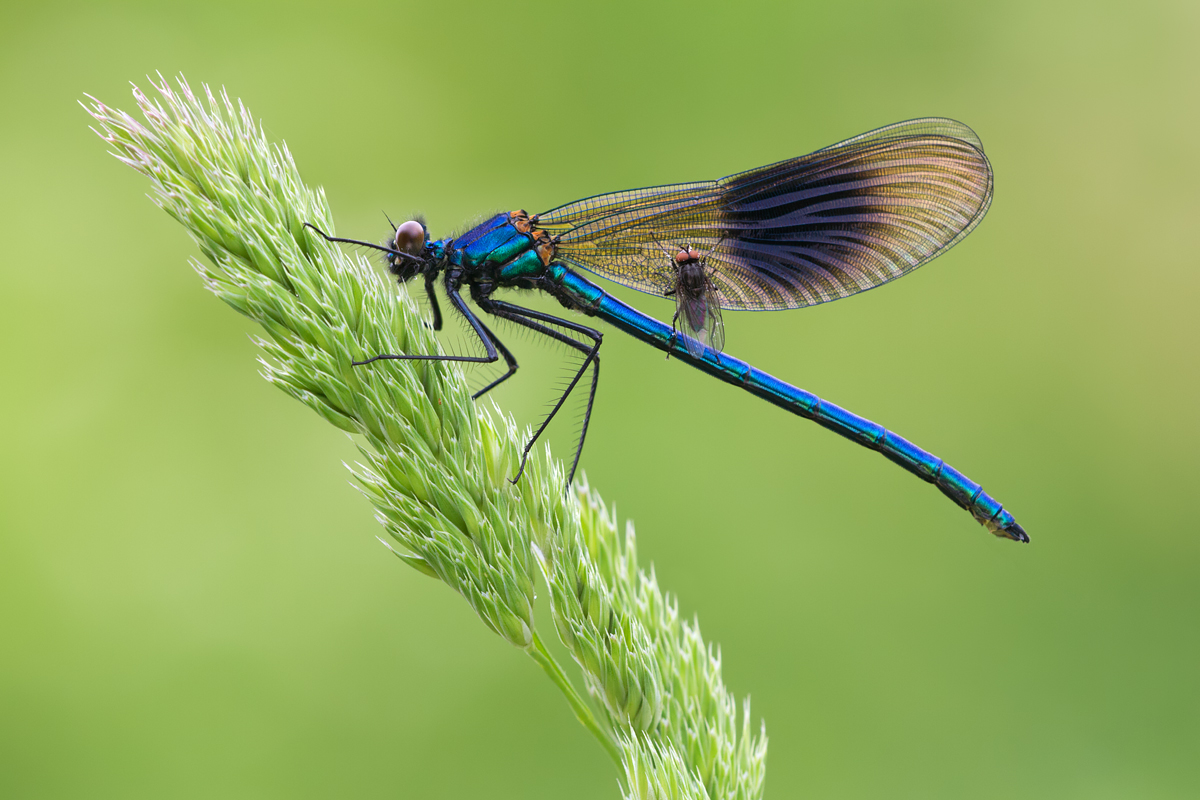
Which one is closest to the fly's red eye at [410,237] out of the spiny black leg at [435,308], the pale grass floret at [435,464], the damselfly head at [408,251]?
the damselfly head at [408,251]

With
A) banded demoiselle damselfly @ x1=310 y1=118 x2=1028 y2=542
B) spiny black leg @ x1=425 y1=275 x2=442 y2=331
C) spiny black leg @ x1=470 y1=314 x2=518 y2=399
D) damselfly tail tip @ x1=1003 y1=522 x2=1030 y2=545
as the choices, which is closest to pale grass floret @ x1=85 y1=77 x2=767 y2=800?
spiny black leg @ x1=470 y1=314 x2=518 y2=399

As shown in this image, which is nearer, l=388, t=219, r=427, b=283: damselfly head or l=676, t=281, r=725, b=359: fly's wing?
l=388, t=219, r=427, b=283: damselfly head

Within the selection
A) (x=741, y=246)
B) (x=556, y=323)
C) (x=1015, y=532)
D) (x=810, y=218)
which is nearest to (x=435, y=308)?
(x=556, y=323)

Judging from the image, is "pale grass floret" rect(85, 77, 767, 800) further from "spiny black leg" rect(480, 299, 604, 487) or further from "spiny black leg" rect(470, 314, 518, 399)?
"spiny black leg" rect(480, 299, 604, 487)

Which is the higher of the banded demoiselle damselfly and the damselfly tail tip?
the banded demoiselle damselfly

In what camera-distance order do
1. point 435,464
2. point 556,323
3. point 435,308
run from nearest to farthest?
point 435,464
point 556,323
point 435,308

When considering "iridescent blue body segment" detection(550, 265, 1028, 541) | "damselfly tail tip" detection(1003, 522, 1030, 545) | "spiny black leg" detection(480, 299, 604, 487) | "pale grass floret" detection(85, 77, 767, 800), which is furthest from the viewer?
"iridescent blue body segment" detection(550, 265, 1028, 541)

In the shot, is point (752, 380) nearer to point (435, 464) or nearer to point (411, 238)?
point (411, 238)
